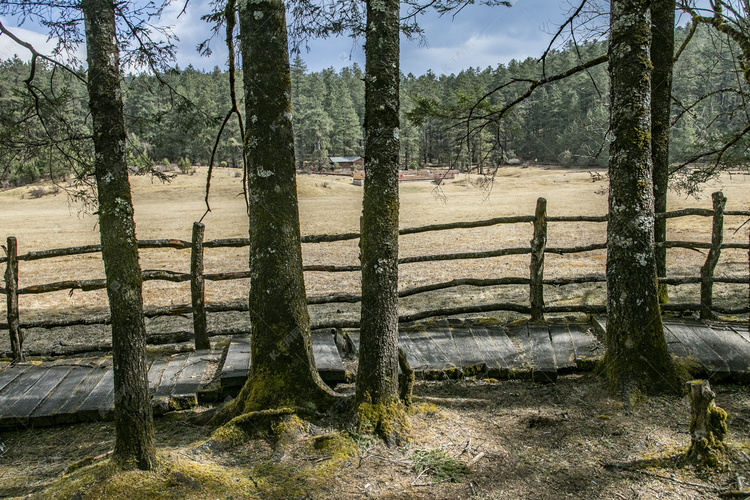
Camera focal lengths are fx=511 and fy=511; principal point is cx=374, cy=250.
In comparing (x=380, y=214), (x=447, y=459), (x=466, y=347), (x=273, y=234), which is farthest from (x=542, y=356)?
(x=273, y=234)

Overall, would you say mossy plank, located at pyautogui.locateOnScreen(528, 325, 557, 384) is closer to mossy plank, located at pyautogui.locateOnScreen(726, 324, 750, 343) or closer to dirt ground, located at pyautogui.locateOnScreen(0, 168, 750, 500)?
dirt ground, located at pyautogui.locateOnScreen(0, 168, 750, 500)

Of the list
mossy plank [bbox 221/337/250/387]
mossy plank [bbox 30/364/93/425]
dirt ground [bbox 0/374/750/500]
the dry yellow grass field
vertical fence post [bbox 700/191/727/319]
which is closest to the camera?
dirt ground [bbox 0/374/750/500]

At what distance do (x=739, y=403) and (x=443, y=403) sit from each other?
251 cm

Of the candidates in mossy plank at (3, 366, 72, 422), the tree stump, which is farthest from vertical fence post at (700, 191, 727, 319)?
mossy plank at (3, 366, 72, 422)

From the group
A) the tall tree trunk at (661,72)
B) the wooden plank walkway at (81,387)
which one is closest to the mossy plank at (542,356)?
the tall tree trunk at (661,72)

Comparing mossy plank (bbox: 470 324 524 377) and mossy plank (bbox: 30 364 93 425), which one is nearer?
mossy plank (bbox: 30 364 93 425)

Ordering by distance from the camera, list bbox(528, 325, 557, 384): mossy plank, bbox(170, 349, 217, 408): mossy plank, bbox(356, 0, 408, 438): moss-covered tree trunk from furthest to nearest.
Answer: bbox(528, 325, 557, 384): mossy plank < bbox(170, 349, 217, 408): mossy plank < bbox(356, 0, 408, 438): moss-covered tree trunk

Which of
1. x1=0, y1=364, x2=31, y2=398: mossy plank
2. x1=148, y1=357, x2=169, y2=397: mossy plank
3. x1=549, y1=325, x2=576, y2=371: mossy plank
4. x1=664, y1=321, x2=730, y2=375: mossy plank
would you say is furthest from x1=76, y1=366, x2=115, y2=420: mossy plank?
x1=664, y1=321, x2=730, y2=375: mossy plank

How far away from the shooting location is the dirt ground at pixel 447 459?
311 cm

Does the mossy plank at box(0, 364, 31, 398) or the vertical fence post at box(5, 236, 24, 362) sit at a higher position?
the vertical fence post at box(5, 236, 24, 362)

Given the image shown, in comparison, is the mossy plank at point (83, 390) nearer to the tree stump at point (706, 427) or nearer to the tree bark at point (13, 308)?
the tree bark at point (13, 308)

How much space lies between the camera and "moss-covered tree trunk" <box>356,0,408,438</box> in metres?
Answer: 3.39

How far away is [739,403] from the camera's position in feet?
14.3

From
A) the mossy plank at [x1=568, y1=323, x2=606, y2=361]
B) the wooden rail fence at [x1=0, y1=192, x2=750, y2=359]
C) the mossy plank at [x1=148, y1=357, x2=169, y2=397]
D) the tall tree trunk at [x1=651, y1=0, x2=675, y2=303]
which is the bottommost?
the mossy plank at [x1=148, y1=357, x2=169, y2=397]
